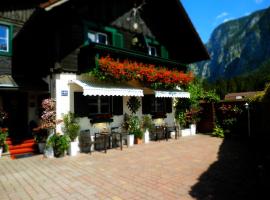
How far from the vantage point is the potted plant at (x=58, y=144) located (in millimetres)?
10367

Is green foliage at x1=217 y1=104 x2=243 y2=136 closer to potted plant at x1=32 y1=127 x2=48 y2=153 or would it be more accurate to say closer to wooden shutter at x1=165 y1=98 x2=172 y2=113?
wooden shutter at x1=165 y1=98 x2=172 y2=113

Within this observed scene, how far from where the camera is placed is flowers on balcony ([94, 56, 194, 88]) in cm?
1177

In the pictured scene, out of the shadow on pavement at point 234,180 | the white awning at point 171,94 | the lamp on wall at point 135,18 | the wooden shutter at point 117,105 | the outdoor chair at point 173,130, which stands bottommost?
the shadow on pavement at point 234,180

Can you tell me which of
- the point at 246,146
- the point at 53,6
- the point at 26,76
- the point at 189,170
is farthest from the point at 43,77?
the point at 246,146

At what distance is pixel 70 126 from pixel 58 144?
97 cm

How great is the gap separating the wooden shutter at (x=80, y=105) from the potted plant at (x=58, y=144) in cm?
153

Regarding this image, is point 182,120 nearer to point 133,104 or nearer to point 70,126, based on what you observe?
point 133,104

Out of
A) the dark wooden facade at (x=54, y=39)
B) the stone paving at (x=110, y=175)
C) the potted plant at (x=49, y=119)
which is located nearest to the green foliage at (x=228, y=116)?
the stone paving at (x=110, y=175)

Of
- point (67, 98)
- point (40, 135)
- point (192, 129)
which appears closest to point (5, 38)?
point (67, 98)

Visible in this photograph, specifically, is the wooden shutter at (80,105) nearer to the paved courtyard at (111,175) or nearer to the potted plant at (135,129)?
the paved courtyard at (111,175)

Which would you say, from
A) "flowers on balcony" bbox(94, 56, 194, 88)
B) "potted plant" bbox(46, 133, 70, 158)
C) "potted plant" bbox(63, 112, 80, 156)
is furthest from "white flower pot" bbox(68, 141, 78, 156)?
"flowers on balcony" bbox(94, 56, 194, 88)

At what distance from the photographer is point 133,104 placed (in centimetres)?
1413

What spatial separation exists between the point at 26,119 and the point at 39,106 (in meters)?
0.87

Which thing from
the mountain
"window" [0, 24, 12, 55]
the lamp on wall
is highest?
the mountain
